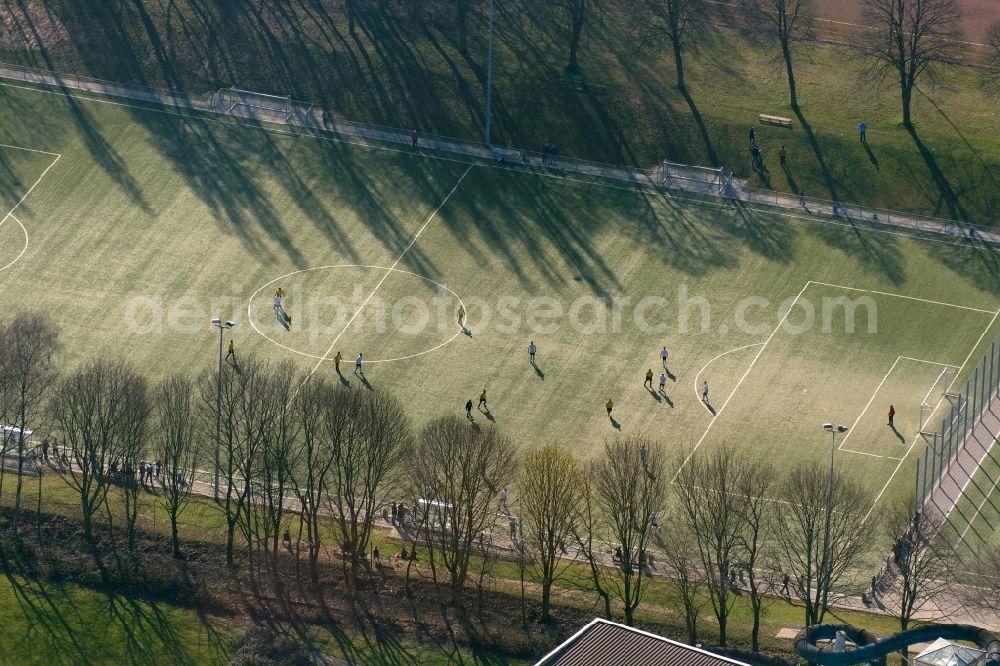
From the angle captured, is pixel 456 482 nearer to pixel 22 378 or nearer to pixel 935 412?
pixel 22 378

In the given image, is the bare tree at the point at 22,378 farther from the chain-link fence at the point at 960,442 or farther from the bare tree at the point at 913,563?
the chain-link fence at the point at 960,442

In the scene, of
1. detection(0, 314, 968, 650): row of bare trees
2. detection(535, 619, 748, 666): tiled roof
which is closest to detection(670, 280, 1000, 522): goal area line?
detection(0, 314, 968, 650): row of bare trees

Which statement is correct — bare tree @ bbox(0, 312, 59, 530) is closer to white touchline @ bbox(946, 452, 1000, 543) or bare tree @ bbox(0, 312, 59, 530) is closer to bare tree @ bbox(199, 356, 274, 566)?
bare tree @ bbox(199, 356, 274, 566)

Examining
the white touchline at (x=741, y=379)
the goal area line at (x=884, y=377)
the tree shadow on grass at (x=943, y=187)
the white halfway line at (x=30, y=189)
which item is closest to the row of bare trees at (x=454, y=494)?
the white touchline at (x=741, y=379)

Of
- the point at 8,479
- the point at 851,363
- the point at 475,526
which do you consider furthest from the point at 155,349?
the point at 851,363

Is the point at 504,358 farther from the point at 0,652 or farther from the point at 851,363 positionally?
the point at 0,652
